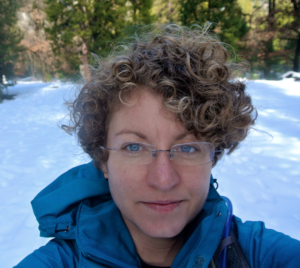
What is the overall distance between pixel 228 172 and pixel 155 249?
330 centimetres

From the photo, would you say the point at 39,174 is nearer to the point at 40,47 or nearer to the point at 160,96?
the point at 160,96

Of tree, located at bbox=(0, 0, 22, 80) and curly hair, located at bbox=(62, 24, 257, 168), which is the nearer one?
curly hair, located at bbox=(62, 24, 257, 168)

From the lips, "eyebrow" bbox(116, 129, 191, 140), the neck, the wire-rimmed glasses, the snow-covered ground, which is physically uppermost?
"eyebrow" bbox(116, 129, 191, 140)

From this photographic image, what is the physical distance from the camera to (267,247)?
112cm

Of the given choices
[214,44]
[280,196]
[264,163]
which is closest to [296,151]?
[264,163]

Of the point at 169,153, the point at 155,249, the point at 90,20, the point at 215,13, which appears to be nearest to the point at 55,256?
the point at 155,249

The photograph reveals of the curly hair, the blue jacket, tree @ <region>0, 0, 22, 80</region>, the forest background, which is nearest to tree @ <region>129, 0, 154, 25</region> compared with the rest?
the forest background

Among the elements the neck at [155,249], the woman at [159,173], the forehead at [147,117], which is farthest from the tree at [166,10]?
the neck at [155,249]

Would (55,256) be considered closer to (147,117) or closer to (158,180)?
(158,180)

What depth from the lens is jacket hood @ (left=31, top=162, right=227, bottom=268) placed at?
3.71ft

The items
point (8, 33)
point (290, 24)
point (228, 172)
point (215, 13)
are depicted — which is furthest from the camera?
point (290, 24)

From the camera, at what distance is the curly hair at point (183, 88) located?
116cm

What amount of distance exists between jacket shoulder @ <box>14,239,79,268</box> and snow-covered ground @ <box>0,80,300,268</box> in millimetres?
731

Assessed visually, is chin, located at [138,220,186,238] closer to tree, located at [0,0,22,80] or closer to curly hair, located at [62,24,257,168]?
curly hair, located at [62,24,257,168]
